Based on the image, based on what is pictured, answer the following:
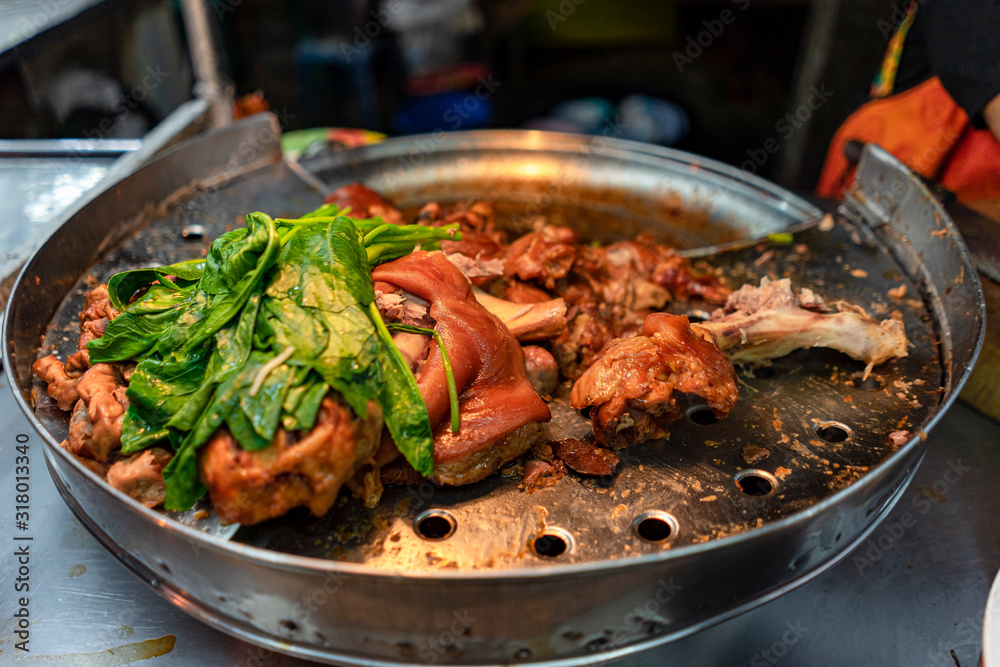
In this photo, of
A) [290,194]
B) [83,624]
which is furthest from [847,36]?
[83,624]

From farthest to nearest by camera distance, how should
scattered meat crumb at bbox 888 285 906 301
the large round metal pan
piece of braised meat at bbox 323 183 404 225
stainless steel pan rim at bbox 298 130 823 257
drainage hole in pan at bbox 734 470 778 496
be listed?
stainless steel pan rim at bbox 298 130 823 257
piece of braised meat at bbox 323 183 404 225
scattered meat crumb at bbox 888 285 906 301
drainage hole in pan at bbox 734 470 778 496
the large round metal pan

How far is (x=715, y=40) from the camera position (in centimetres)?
686

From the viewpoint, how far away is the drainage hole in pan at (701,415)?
2182mm

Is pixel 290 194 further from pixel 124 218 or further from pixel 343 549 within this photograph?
pixel 343 549

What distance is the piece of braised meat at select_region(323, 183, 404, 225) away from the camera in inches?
122

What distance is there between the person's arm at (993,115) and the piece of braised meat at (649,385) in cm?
208

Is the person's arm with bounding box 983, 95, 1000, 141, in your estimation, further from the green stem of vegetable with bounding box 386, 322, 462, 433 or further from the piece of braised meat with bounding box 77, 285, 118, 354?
the piece of braised meat with bounding box 77, 285, 118, 354

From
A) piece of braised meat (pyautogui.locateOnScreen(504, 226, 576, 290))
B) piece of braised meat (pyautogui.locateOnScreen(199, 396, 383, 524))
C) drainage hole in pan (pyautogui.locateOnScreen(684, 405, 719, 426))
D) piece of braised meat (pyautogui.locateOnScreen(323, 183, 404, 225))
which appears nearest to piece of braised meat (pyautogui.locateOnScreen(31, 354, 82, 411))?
piece of braised meat (pyautogui.locateOnScreen(199, 396, 383, 524))

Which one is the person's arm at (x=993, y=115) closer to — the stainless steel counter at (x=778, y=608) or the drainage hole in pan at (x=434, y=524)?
the stainless steel counter at (x=778, y=608)

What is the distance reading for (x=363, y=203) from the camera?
317 centimetres

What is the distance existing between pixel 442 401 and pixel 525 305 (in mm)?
648

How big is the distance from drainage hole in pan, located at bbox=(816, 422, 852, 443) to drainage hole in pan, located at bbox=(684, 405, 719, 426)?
1.10 feet

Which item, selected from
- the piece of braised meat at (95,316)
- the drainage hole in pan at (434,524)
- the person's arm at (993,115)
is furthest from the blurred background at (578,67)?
the drainage hole in pan at (434,524)

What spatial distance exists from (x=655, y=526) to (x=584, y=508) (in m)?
0.21
